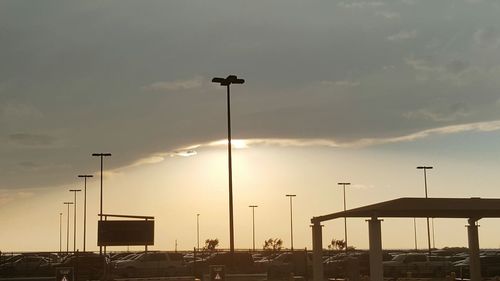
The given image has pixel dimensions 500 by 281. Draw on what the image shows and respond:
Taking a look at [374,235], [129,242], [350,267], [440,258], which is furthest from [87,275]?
[440,258]

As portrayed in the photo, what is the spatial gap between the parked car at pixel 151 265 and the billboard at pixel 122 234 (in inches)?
267

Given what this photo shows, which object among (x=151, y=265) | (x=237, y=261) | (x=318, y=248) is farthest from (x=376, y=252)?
(x=237, y=261)

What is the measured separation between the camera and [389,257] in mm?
64438

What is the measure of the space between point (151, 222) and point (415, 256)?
23262 millimetres

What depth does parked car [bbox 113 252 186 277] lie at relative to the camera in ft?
173

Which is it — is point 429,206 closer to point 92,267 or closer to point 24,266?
point 92,267

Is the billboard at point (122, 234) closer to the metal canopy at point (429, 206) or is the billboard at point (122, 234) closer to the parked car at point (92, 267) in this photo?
the parked car at point (92, 267)

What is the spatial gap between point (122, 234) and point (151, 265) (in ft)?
26.7

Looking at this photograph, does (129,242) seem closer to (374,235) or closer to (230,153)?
(230,153)

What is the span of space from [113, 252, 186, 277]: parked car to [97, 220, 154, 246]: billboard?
6778 millimetres

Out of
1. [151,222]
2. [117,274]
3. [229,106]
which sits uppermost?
[229,106]

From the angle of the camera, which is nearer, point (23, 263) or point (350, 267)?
point (350, 267)

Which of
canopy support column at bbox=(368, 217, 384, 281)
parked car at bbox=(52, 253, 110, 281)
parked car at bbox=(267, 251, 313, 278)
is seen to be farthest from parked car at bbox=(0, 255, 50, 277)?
canopy support column at bbox=(368, 217, 384, 281)

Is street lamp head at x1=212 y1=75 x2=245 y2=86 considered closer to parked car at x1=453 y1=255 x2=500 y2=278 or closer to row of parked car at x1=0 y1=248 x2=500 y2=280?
row of parked car at x1=0 y1=248 x2=500 y2=280
